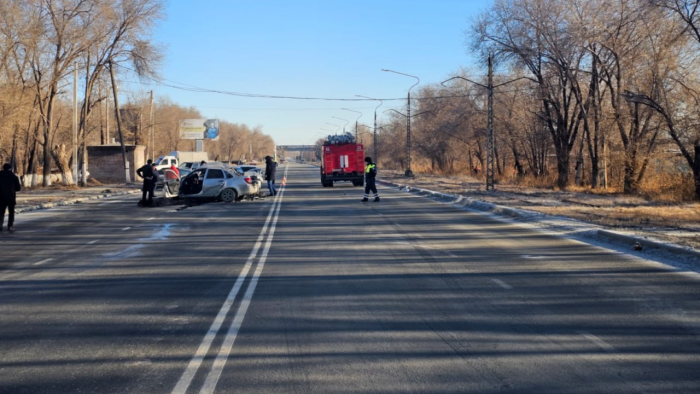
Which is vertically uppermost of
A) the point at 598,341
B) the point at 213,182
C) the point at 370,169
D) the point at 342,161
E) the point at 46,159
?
the point at 46,159

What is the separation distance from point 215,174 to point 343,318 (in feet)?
66.9

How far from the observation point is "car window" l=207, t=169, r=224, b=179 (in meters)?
26.6

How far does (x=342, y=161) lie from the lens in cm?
3956

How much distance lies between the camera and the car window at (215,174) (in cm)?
2659

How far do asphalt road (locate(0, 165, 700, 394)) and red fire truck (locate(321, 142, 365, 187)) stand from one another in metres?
25.3

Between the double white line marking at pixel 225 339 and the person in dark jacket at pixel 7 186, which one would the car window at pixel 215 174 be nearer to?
the person in dark jacket at pixel 7 186

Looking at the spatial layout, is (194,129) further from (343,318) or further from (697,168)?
(343,318)

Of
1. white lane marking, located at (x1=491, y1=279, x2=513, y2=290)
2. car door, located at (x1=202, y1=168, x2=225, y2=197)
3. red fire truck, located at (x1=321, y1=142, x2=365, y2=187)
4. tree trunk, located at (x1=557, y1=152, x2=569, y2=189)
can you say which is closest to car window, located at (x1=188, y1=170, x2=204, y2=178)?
car door, located at (x1=202, y1=168, x2=225, y2=197)

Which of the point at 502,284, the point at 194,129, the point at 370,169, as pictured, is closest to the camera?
the point at 502,284

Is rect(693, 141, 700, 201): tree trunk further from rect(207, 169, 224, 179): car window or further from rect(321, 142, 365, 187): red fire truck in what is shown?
rect(207, 169, 224, 179): car window

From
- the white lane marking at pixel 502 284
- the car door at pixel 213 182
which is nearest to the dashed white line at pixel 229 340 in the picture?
the white lane marking at pixel 502 284

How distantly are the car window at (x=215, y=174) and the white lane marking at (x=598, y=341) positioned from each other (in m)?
21.7

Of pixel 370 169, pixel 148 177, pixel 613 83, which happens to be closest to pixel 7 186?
pixel 148 177

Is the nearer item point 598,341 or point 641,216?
point 598,341
